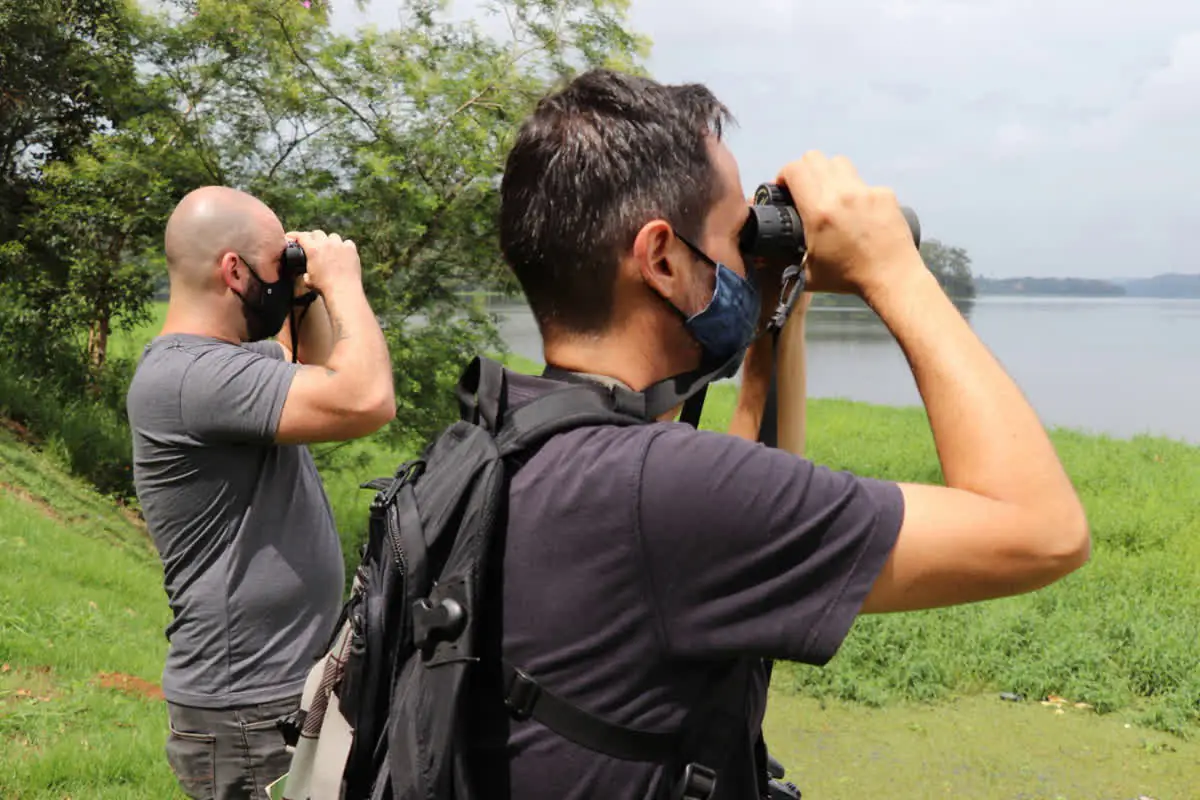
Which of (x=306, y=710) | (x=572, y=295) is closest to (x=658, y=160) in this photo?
(x=572, y=295)

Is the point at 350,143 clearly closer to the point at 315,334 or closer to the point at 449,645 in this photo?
the point at 315,334

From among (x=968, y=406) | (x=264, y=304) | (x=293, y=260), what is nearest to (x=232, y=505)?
(x=264, y=304)

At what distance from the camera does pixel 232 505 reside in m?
2.52

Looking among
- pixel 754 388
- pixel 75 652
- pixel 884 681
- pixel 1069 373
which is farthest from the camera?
pixel 1069 373

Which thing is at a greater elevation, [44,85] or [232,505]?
[44,85]

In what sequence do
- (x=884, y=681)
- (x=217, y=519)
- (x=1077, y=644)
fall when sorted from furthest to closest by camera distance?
1. (x=1077, y=644)
2. (x=884, y=681)
3. (x=217, y=519)

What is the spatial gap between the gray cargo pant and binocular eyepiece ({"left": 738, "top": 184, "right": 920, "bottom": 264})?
176 cm

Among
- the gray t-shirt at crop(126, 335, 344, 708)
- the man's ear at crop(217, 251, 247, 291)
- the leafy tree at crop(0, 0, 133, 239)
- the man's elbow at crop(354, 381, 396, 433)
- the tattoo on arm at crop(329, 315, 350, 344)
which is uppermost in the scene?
the leafy tree at crop(0, 0, 133, 239)

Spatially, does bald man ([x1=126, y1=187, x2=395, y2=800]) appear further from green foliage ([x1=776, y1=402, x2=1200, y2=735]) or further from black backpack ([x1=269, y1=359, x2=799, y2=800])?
green foliage ([x1=776, y1=402, x2=1200, y2=735])

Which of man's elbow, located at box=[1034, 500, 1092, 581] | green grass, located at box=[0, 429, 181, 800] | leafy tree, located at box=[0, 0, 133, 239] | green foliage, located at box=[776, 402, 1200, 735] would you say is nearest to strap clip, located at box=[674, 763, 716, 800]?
man's elbow, located at box=[1034, 500, 1092, 581]

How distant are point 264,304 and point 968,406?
6.67 feet

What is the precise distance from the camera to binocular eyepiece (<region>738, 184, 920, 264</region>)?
1374 mm

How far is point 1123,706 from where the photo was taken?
282 inches

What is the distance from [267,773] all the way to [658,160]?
1.89m
